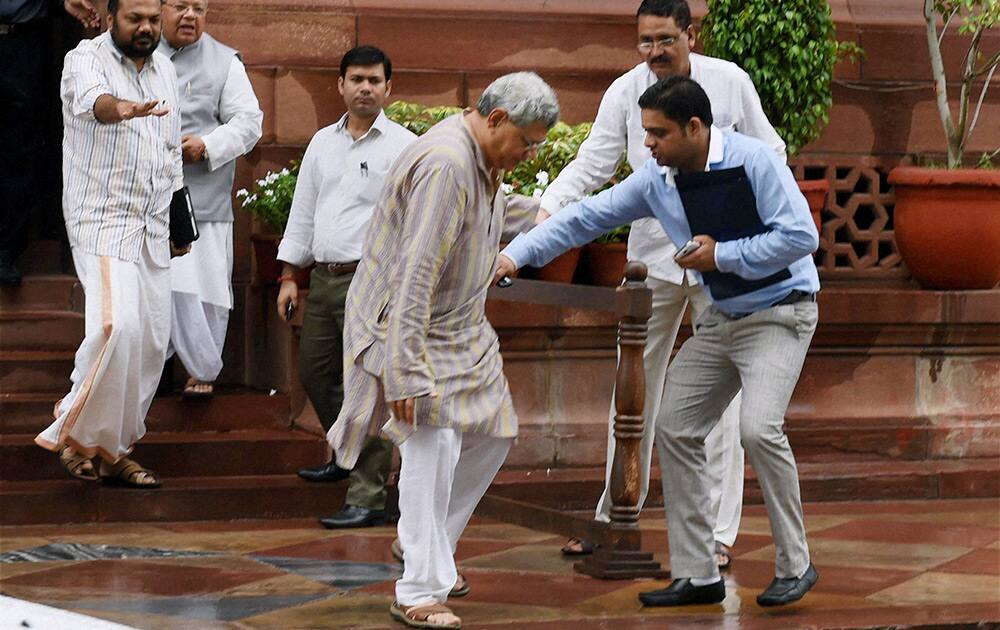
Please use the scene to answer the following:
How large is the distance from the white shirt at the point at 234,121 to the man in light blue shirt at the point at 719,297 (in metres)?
2.61

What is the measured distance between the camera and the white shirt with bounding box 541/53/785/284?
814cm

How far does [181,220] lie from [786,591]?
3364mm

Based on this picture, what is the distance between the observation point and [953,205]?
34.9ft

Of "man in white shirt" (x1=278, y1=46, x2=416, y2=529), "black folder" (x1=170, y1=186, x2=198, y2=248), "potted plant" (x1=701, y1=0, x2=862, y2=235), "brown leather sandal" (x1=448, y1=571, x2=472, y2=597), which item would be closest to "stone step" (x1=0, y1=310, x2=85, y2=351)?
"black folder" (x1=170, y1=186, x2=198, y2=248)

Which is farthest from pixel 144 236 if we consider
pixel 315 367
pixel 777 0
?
pixel 777 0

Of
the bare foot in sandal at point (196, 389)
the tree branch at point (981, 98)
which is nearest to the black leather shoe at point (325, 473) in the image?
the bare foot in sandal at point (196, 389)

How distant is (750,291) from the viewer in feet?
23.5

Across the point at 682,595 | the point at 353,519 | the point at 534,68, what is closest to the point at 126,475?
the point at 353,519

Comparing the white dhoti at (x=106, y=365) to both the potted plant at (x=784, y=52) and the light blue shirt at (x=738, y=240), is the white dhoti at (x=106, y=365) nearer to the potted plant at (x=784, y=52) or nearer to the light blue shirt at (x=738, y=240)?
the light blue shirt at (x=738, y=240)

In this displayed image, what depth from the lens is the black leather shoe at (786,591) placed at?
23.7ft

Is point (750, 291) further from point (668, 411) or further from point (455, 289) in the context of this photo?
point (455, 289)

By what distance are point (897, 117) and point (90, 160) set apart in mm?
5046

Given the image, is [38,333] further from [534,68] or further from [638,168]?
[638,168]

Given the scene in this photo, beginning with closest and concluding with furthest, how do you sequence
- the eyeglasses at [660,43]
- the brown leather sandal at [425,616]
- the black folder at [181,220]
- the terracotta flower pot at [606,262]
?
the brown leather sandal at [425,616], the eyeglasses at [660,43], the black folder at [181,220], the terracotta flower pot at [606,262]
